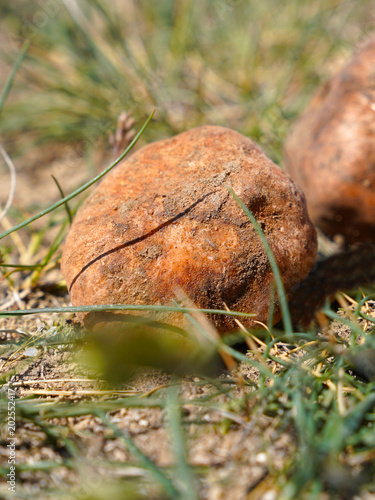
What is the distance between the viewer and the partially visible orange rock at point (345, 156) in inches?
62.8

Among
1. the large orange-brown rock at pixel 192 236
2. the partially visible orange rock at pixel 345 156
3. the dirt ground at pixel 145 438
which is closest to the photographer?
the dirt ground at pixel 145 438

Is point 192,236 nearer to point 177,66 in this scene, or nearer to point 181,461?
point 181,461

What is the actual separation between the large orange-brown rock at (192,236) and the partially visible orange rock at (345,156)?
34 centimetres

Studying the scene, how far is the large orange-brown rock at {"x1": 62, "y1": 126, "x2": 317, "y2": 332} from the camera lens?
1.18 m

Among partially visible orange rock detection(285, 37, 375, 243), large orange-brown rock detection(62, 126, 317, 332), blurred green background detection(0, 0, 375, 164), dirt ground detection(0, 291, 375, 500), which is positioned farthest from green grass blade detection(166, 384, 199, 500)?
blurred green background detection(0, 0, 375, 164)

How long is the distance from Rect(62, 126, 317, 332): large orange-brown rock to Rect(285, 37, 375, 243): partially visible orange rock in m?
0.34

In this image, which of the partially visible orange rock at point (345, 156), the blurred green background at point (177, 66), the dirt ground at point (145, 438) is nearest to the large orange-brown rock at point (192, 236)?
the dirt ground at point (145, 438)

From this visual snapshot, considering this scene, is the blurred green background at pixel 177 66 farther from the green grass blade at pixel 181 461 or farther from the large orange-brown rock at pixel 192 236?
the green grass blade at pixel 181 461

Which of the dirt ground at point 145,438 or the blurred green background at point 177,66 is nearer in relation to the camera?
the dirt ground at point 145,438

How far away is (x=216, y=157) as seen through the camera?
135 cm

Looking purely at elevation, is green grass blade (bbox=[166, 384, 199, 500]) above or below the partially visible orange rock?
below

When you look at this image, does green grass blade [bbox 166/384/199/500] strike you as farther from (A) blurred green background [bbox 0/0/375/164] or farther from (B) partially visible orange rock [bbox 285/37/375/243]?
(A) blurred green background [bbox 0/0/375/164]

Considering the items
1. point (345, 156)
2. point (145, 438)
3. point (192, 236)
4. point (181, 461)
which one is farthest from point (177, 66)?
point (181, 461)

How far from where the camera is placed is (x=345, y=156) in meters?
1.62
